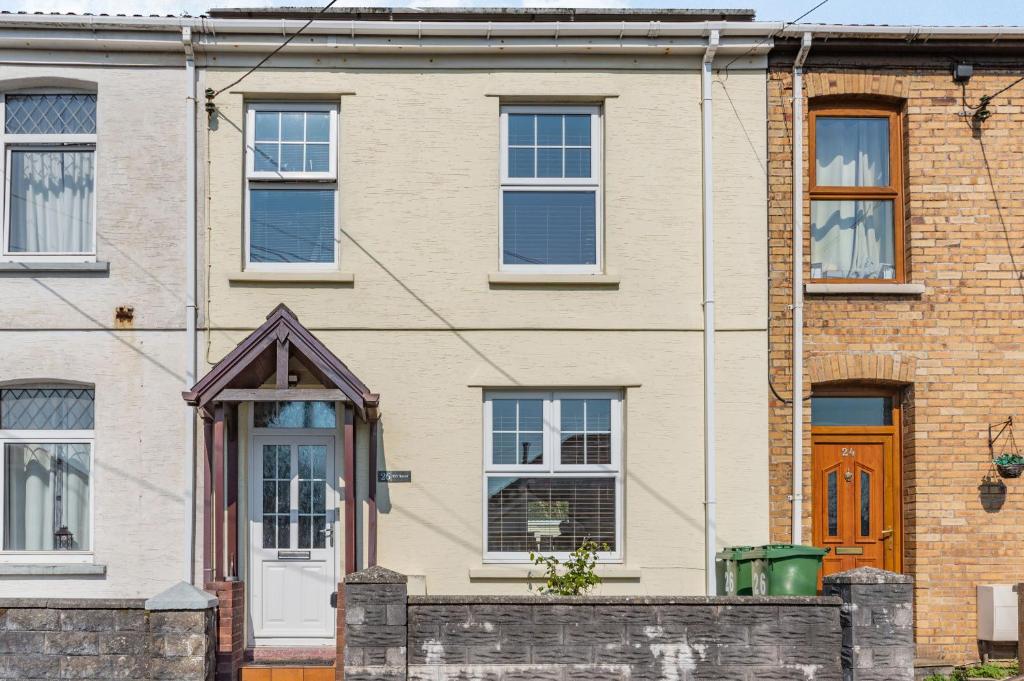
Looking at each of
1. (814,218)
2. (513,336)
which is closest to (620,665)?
(513,336)

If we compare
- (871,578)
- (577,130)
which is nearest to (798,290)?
(577,130)

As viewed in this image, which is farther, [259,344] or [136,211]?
[136,211]

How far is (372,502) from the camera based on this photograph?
1005cm

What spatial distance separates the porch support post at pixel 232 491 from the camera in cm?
1009

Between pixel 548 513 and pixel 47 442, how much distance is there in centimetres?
493

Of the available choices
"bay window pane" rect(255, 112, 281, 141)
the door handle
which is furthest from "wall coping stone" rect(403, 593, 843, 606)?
"bay window pane" rect(255, 112, 281, 141)

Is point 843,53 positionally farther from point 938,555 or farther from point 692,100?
point 938,555

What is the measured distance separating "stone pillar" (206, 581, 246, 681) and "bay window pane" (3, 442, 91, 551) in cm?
187

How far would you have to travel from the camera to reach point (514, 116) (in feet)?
35.6

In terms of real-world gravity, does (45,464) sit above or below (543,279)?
below

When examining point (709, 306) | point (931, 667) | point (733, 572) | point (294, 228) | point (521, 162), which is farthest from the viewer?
point (521, 162)

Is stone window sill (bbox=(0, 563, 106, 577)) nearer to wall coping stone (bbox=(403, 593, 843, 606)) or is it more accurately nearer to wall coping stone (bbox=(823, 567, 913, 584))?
wall coping stone (bbox=(403, 593, 843, 606))

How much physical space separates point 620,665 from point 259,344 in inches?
162

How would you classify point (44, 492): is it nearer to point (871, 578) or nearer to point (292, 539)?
point (292, 539)
